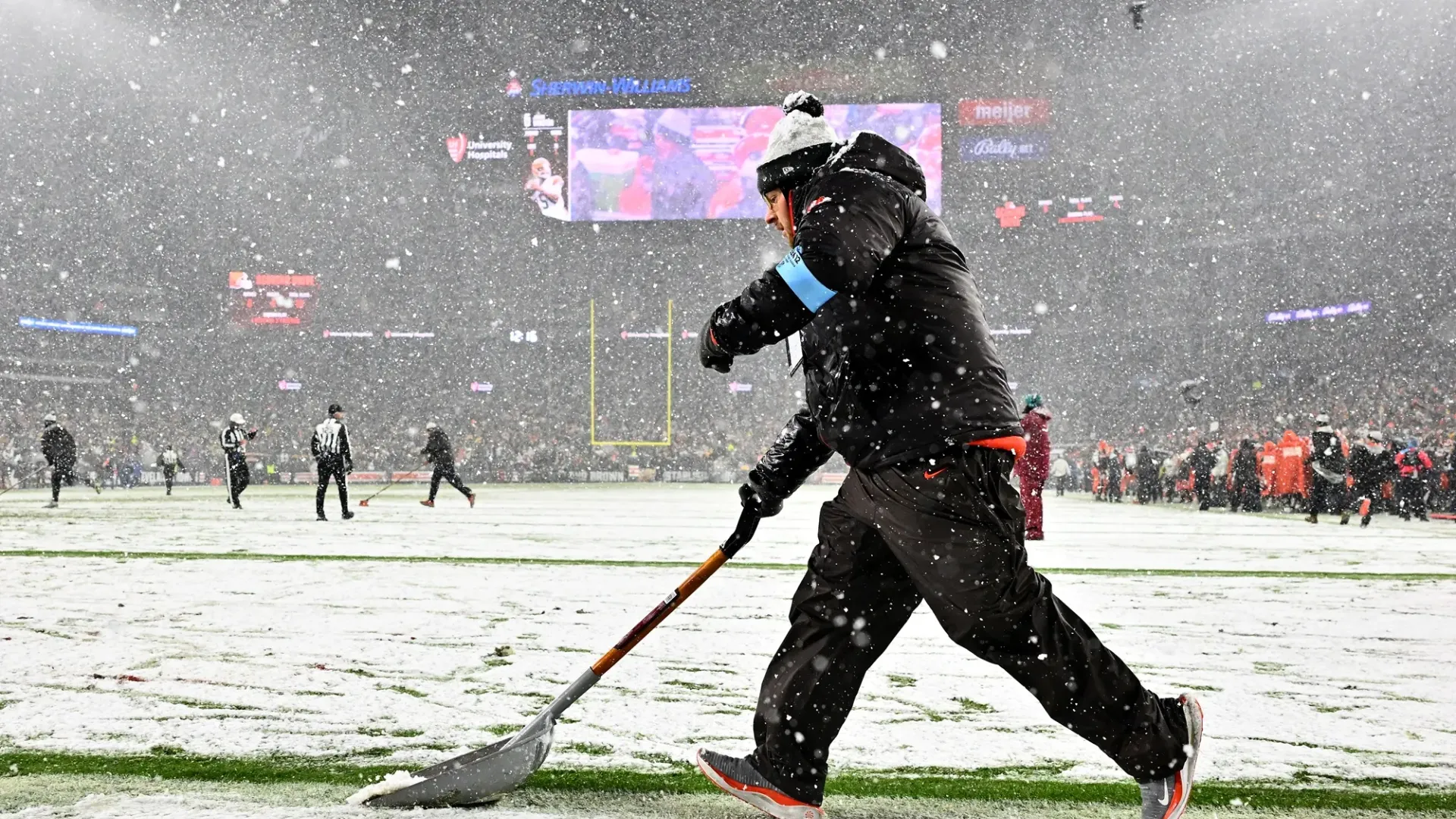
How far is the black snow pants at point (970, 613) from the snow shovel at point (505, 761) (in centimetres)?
44

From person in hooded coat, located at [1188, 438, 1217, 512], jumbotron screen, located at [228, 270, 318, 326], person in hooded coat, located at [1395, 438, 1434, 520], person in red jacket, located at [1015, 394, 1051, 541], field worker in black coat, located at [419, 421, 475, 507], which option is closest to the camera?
person in red jacket, located at [1015, 394, 1051, 541]

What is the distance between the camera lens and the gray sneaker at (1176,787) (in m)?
1.90

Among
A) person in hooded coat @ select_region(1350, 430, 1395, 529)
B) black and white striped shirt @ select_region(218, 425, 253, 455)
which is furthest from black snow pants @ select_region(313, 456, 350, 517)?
person in hooded coat @ select_region(1350, 430, 1395, 529)

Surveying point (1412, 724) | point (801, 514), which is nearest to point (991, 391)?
point (1412, 724)

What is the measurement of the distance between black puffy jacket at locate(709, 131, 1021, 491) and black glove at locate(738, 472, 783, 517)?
1.14 feet

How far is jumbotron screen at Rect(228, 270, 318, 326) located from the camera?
41.2 m

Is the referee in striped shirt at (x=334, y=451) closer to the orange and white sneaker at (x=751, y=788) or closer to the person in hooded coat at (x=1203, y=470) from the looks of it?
the orange and white sneaker at (x=751, y=788)

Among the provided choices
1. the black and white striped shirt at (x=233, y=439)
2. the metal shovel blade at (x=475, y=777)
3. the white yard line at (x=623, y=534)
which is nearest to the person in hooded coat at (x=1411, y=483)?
the white yard line at (x=623, y=534)

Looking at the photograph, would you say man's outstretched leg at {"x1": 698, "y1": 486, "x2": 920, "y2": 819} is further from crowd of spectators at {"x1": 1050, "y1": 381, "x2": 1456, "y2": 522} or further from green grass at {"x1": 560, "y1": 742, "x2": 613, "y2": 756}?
crowd of spectators at {"x1": 1050, "y1": 381, "x2": 1456, "y2": 522}

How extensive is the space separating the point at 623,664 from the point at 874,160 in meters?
2.30

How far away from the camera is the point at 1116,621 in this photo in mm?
4664

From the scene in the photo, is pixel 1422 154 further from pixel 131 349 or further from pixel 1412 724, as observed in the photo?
pixel 131 349

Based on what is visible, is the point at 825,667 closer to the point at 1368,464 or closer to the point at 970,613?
the point at 970,613

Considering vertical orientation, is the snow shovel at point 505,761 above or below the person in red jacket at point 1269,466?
below
